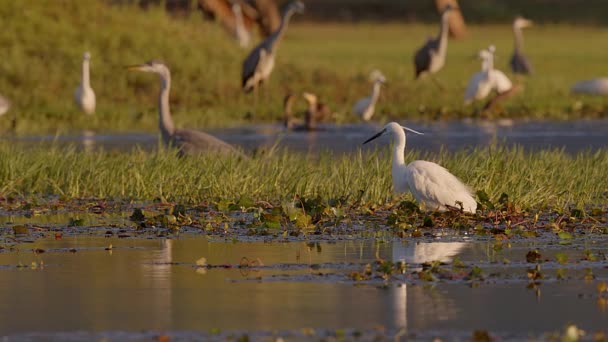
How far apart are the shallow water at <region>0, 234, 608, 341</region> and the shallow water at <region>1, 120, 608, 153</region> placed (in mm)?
8553

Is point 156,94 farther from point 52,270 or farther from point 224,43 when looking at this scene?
point 52,270

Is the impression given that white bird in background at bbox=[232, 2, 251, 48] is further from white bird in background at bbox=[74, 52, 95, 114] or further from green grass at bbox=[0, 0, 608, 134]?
white bird in background at bbox=[74, 52, 95, 114]

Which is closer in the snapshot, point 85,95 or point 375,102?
point 85,95

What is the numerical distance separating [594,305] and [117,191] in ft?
19.9

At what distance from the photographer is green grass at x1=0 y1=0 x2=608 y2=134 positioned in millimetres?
22953

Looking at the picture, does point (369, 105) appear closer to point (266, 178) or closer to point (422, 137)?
point (422, 137)

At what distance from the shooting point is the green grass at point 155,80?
23.0 m

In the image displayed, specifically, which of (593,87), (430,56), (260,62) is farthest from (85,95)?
(593,87)

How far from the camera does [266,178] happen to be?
12180mm

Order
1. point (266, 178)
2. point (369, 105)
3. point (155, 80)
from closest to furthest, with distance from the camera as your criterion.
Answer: point (266, 178) → point (369, 105) → point (155, 80)

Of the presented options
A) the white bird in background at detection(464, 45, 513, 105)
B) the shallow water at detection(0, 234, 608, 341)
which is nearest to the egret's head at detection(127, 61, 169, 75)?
the shallow water at detection(0, 234, 608, 341)

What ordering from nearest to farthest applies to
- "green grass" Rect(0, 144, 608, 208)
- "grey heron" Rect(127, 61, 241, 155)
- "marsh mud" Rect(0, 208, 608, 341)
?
"marsh mud" Rect(0, 208, 608, 341), "green grass" Rect(0, 144, 608, 208), "grey heron" Rect(127, 61, 241, 155)

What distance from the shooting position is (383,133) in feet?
35.7

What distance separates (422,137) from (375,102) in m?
4.99
